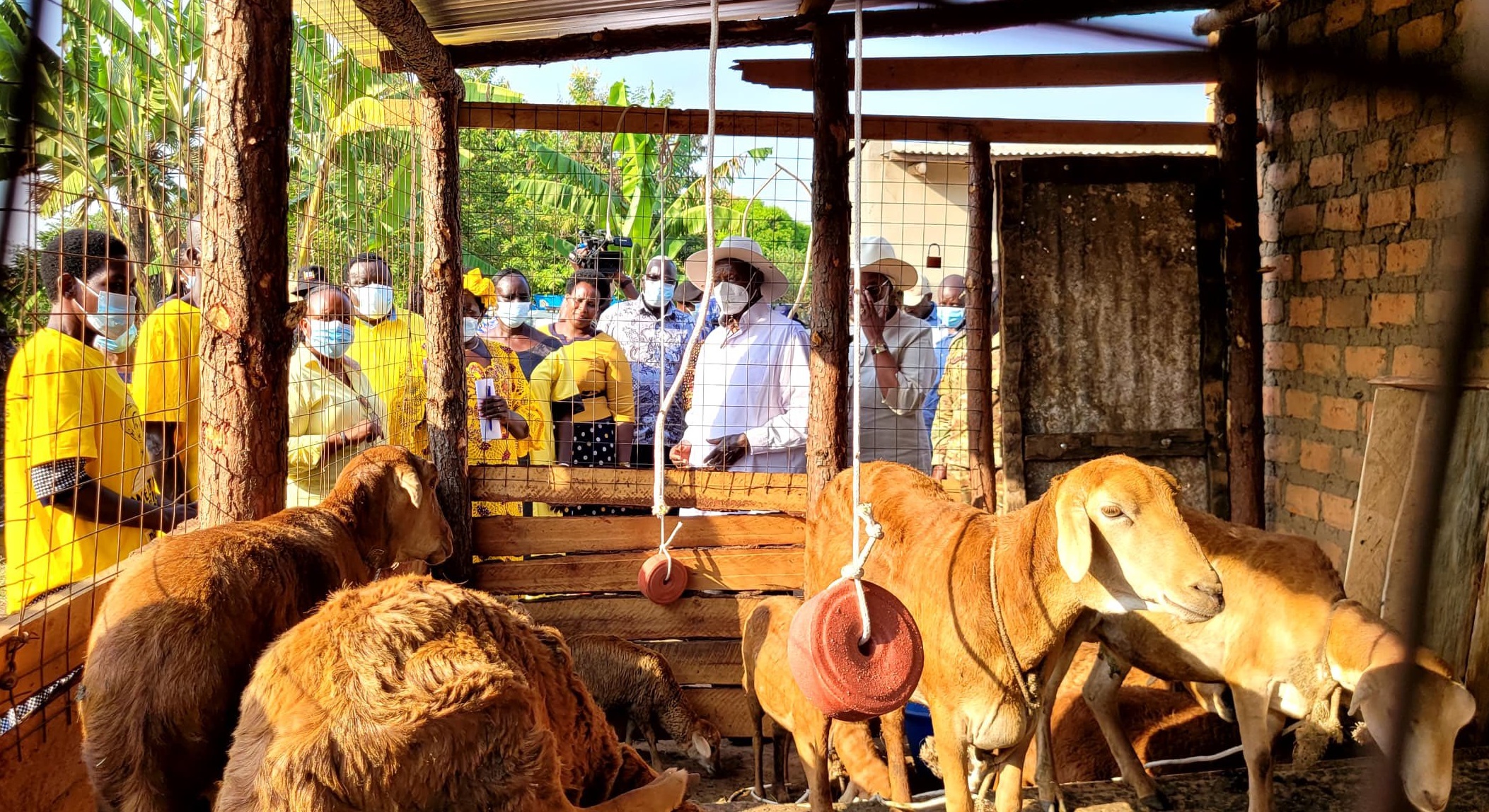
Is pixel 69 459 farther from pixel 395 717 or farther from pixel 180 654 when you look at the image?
pixel 395 717

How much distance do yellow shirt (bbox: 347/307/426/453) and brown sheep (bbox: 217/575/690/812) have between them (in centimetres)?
425

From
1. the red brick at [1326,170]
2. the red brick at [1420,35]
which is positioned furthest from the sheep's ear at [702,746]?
the red brick at [1420,35]

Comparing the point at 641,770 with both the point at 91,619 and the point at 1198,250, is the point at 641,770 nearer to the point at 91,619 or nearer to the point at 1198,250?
the point at 91,619

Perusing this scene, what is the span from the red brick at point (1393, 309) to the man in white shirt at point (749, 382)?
316 centimetres

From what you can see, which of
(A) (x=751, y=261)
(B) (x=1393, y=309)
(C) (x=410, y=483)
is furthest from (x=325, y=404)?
(B) (x=1393, y=309)

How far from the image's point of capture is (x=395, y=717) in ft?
7.28

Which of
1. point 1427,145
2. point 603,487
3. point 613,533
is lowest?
point 613,533

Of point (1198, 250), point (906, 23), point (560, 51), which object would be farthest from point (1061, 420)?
point (560, 51)

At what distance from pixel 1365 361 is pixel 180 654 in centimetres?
560

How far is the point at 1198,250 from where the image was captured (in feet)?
22.4

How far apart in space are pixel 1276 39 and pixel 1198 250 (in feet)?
4.27

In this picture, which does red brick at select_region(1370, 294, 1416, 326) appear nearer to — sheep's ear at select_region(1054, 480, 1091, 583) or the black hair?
sheep's ear at select_region(1054, 480, 1091, 583)

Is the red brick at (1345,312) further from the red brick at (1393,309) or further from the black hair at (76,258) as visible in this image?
the black hair at (76,258)

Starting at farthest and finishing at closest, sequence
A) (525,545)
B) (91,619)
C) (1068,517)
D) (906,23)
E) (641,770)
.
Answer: (525,545) < (906,23) < (91,619) < (1068,517) < (641,770)
